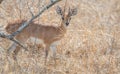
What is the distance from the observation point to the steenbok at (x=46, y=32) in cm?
654

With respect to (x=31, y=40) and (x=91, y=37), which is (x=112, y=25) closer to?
(x=91, y=37)

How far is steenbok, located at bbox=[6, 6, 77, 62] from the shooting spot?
6535 mm

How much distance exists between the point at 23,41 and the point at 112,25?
103 inches

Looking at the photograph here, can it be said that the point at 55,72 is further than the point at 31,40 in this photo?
No

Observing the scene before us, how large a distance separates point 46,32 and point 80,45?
0.60 metres

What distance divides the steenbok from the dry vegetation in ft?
0.46

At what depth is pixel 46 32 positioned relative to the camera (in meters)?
7.00

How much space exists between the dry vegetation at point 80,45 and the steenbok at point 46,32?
139 mm

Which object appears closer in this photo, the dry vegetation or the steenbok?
the dry vegetation

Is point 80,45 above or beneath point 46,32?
beneath

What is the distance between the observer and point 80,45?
7145 millimetres

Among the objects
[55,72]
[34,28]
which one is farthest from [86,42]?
[55,72]

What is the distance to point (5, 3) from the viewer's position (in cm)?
829

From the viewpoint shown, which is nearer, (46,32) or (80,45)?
(46,32)
